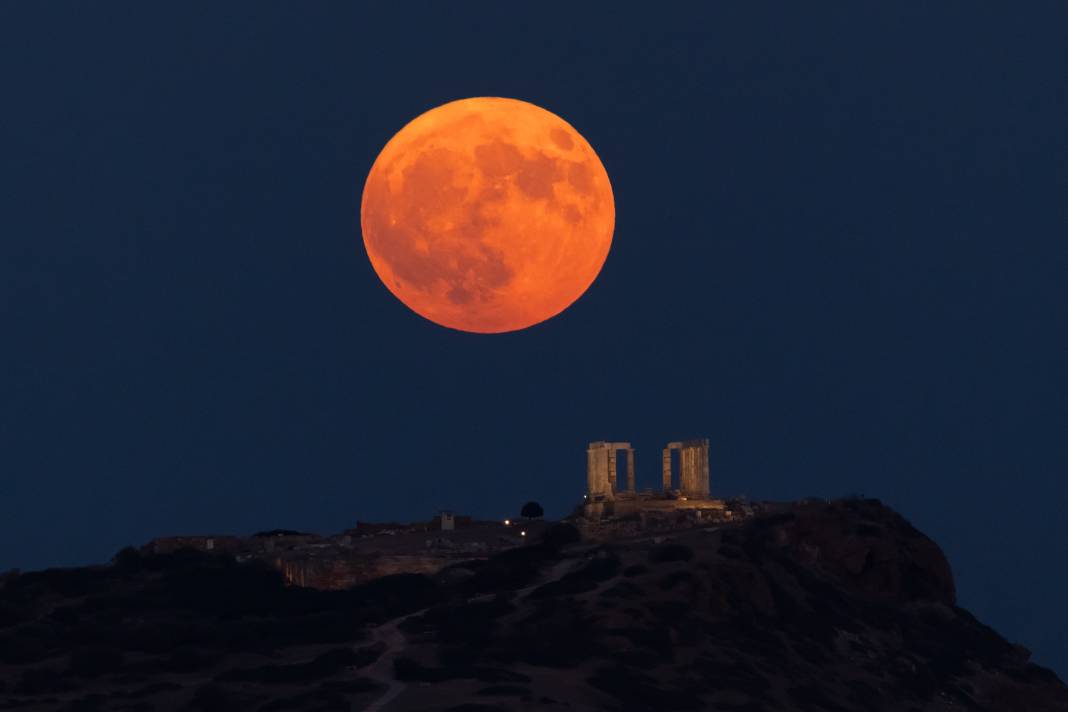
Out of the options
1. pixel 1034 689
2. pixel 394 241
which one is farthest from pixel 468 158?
pixel 1034 689

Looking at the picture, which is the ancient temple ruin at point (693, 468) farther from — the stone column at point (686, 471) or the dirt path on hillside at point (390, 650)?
the dirt path on hillside at point (390, 650)

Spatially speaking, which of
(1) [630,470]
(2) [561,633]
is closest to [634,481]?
(1) [630,470]

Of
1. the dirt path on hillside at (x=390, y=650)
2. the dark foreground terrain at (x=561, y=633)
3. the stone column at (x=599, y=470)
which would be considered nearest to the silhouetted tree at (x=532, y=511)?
the stone column at (x=599, y=470)

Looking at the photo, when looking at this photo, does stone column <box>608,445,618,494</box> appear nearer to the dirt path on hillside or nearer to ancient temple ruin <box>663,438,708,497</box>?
ancient temple ruin <box>663,438,708,497</box>

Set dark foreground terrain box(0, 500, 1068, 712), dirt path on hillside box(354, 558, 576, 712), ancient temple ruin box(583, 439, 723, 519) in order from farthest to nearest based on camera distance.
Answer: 1. ancient temple ruin box(583, 439, 723, 519)
2. dark foreground terrain box(0, 500, 1068, 712)
3. dirt path on hillside box(354, 558, 576, 712)

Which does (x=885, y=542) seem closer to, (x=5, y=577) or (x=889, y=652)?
(x=889, y=652)

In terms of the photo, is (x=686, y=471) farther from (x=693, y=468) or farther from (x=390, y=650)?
(x=390, y=650)

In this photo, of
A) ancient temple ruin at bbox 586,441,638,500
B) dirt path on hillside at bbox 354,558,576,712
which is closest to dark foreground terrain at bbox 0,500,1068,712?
dirt path on hillside at bbox 354,558,576,712
